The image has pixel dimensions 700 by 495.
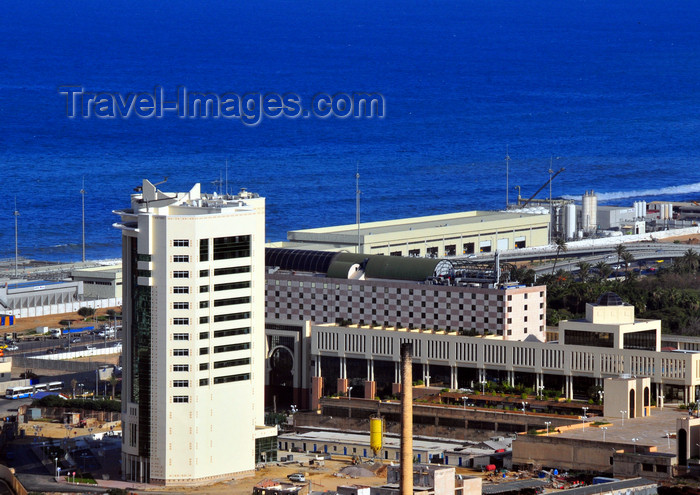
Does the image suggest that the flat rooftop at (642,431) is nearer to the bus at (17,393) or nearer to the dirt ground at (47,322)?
the bus at (17,393)

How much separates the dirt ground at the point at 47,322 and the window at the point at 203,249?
5074 centimetres

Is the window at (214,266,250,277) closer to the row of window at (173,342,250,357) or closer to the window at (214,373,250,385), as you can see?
the row of window at (173,342,250,357)

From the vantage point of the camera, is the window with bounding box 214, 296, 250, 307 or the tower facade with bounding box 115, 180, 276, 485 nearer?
the tower facade with bounding box 115, 180, 276, 485

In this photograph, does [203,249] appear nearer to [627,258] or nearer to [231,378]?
[231,378]

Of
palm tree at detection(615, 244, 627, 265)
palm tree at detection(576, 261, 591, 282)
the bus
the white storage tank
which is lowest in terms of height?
the bus

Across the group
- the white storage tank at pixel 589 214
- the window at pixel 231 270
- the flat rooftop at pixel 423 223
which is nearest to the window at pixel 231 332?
the window at pixel 231 270

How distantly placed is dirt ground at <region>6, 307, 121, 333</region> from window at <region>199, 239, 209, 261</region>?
5074 cm

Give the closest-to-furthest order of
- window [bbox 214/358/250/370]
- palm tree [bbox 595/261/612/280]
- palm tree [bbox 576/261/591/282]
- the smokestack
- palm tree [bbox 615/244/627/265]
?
the smokestack → window [bbox 214/358/250/370] → palm tree [bbox 576/261/591/282] → palm tree [bbox 595/261/612/280] → palm tree [bbox 615/244/627/265]

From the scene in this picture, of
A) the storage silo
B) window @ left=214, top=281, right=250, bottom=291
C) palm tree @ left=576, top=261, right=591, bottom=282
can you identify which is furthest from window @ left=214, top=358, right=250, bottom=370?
the storage silo

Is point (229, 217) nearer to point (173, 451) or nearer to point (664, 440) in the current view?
point (173, 451)

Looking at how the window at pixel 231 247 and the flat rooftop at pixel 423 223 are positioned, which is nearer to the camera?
the window at pixel 231 247

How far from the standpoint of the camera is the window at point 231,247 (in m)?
95.9

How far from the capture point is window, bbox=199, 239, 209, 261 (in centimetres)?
9525

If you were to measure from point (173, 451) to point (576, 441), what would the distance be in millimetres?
19181
